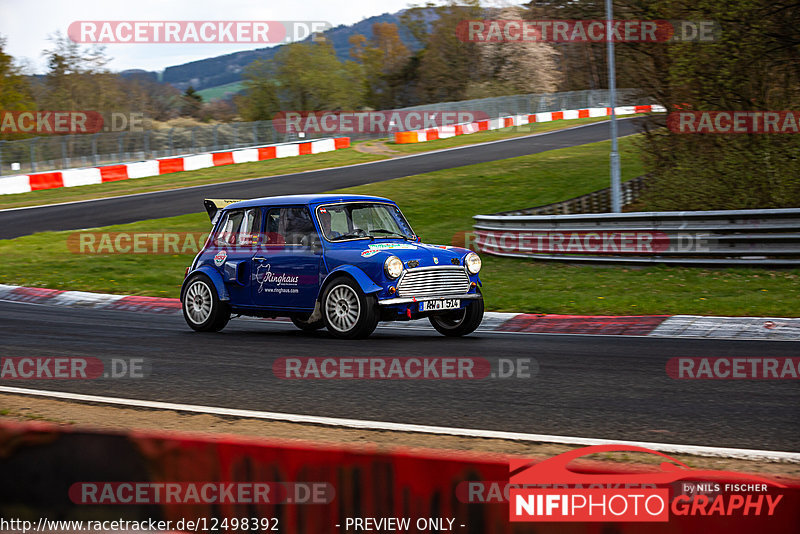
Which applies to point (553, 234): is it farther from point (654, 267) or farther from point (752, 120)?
point (752, 120)

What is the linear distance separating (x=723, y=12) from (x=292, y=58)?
51.2m

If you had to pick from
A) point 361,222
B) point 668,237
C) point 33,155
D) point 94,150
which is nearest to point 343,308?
point 361,222

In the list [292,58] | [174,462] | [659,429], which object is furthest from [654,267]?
[292,58]

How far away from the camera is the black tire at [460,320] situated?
10242mm

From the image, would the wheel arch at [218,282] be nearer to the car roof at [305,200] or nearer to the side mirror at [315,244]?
the car roof at [305,200]

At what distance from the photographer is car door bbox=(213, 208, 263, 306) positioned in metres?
10.8

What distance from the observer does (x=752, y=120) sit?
18.5 m

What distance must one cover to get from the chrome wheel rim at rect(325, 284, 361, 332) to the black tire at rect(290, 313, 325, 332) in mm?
508

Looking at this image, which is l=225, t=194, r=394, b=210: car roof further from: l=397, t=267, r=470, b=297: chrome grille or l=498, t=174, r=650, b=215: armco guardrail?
l=498, t=174, r=650, b=215: armco guardrail

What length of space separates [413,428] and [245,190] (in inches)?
1023

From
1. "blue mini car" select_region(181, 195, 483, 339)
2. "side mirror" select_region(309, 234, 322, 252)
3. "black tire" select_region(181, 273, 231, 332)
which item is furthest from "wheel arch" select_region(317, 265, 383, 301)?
"black tire" select_region(181, 273, 231, 332)

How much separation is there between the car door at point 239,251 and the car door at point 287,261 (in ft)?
0.37

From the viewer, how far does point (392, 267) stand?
9.53 m

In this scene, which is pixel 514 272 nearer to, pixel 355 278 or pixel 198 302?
pixel 198 302
